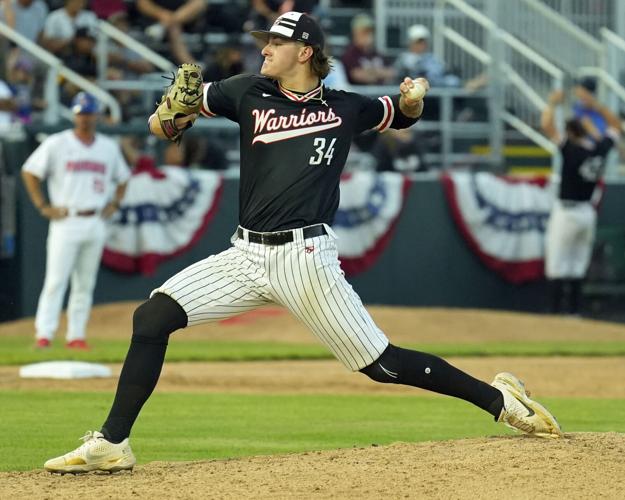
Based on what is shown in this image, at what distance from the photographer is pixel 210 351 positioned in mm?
14453

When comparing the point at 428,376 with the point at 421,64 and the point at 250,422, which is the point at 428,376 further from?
the point at 421,64

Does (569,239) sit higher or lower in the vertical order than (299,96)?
lower

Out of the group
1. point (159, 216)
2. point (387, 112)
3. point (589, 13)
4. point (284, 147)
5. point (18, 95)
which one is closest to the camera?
point (284, 147)

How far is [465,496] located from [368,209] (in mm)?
12343

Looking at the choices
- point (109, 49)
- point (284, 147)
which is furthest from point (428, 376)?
point (109, 49)

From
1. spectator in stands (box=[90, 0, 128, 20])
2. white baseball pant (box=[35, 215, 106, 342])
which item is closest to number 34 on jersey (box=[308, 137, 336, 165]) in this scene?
white baseball pant (box=[35, 215, 106, 342])

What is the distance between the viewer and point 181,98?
6488mm

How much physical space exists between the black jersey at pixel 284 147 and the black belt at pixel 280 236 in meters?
0.03

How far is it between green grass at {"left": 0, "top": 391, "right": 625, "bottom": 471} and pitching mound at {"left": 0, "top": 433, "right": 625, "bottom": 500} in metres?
0.80

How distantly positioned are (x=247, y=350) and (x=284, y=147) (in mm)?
8180

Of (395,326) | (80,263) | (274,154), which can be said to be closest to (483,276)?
(395,326)

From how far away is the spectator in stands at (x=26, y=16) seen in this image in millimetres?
17812

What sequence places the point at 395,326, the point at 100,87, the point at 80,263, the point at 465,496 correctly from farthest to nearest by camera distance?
the point at 100,87 → the point at 395,326 → the point at 80,263 → the point at 465,496

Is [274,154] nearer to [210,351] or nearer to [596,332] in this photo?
[210,351]
